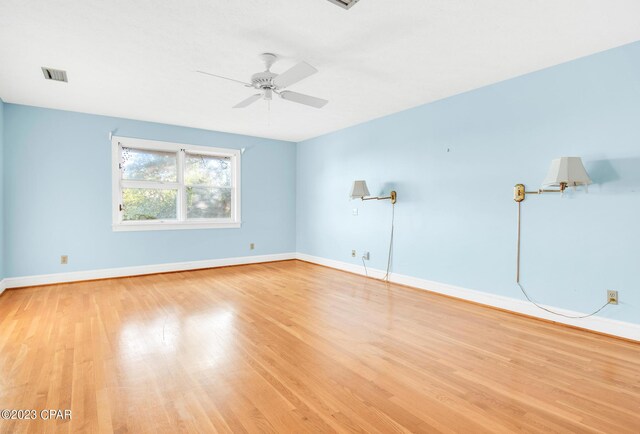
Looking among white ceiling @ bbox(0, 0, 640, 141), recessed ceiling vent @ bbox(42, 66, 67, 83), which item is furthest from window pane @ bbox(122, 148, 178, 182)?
recessed ceiling vent @ bbox(42, 66, 67, 83)

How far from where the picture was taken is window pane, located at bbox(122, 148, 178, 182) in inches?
206

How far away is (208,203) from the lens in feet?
19.8

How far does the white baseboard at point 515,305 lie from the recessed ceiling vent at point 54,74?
4644 millimetres

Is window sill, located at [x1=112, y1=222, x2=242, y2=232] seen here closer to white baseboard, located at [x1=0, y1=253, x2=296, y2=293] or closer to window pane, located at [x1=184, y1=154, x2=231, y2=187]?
white baseboard, located at [x1=0, y1=253, x2=296, y2=293]

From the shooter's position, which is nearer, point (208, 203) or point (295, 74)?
point (295, 74)

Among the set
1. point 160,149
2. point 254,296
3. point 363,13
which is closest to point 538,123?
point 363,13

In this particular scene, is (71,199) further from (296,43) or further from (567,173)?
(567,173)

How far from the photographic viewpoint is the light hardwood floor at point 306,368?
67.6 inches

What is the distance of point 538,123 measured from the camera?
333cm

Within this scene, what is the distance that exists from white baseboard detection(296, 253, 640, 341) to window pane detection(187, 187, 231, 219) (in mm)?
2792

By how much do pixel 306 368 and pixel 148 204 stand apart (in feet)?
14.5

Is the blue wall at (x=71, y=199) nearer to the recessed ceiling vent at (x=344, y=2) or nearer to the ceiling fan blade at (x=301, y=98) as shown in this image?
the ceiling fan blade at (x=301, y=98)

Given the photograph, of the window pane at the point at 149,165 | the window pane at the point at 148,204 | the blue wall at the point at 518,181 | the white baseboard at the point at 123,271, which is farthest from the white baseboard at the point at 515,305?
the window pane at the point at 149,165

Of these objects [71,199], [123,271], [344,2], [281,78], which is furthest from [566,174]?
[71,199]
